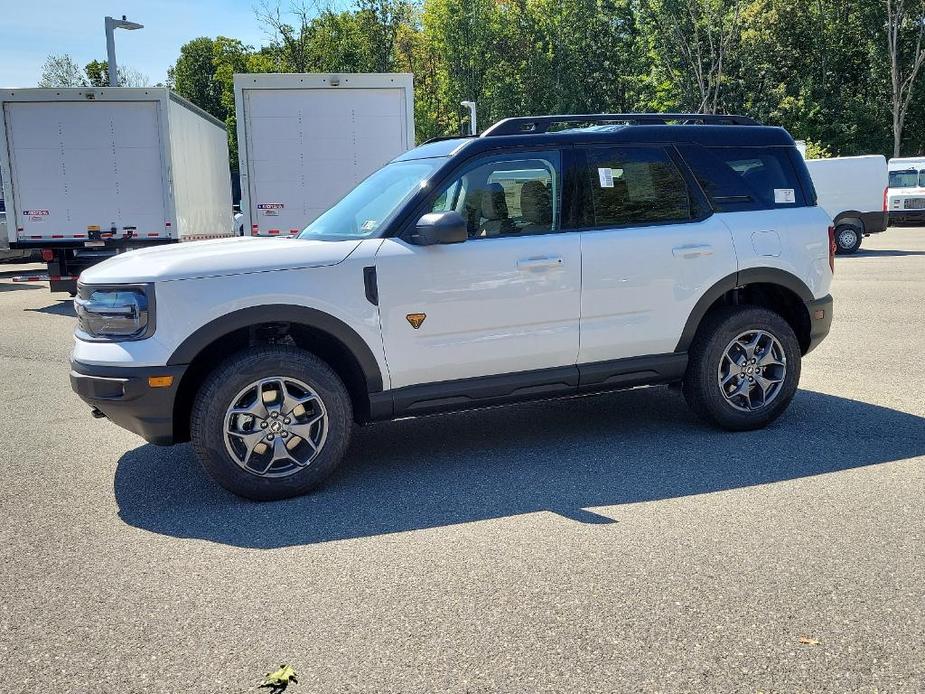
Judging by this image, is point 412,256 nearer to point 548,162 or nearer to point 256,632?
point 548,162

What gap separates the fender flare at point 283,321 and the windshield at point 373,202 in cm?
60

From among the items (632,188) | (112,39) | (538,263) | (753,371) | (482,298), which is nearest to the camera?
(482,298)

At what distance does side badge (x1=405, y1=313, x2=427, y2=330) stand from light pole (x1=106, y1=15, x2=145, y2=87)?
18.1 m

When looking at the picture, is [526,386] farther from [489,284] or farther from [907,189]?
[907,189]

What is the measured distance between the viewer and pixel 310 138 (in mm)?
12523

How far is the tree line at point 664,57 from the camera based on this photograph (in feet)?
139

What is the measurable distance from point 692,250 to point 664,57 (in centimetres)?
4276

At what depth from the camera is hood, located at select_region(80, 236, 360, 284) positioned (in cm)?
452

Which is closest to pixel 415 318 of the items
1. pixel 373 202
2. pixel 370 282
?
pixel 370 282

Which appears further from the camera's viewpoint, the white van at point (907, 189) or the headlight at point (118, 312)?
the white van at point (907, 189)

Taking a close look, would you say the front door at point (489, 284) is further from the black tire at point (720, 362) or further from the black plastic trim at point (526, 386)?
Result: the black tire at point (720, 362)

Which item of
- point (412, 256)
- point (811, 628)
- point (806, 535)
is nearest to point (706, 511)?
point (806, 535)

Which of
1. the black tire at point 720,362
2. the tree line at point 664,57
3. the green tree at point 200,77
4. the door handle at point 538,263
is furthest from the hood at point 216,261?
the green tree at point 200,77

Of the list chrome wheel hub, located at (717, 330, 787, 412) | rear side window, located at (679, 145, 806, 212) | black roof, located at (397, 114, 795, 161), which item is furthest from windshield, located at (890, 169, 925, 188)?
chrome wheel hub, located at (717, 330, 787, 412)
